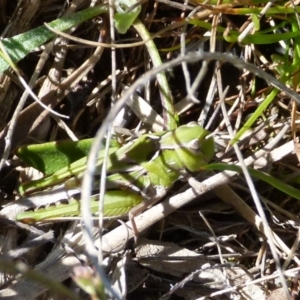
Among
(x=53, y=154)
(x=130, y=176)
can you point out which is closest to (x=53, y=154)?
(x=53, y=154)

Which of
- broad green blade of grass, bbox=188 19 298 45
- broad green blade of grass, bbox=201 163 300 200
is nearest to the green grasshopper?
broad green blade of grass, bbox=201 163 300 200

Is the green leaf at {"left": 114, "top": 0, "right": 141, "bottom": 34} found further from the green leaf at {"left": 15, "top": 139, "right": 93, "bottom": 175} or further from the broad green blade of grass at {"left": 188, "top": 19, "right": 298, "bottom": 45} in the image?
the green leaf at {"left": 15, "top": 139, "right": 93, "bottom": 175}

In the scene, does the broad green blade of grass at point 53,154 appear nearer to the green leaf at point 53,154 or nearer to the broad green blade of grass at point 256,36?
the green leaf at point 53,154

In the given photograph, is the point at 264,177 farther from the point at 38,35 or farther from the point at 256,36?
the point at 38,35

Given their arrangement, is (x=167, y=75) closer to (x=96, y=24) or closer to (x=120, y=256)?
(x=96, y=24)

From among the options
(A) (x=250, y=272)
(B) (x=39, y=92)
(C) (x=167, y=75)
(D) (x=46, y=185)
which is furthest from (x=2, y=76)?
(A) (x=250, y=272)

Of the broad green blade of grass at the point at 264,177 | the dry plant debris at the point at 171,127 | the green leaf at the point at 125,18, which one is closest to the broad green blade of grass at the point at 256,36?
the dry plant debris at the point at 171,127
